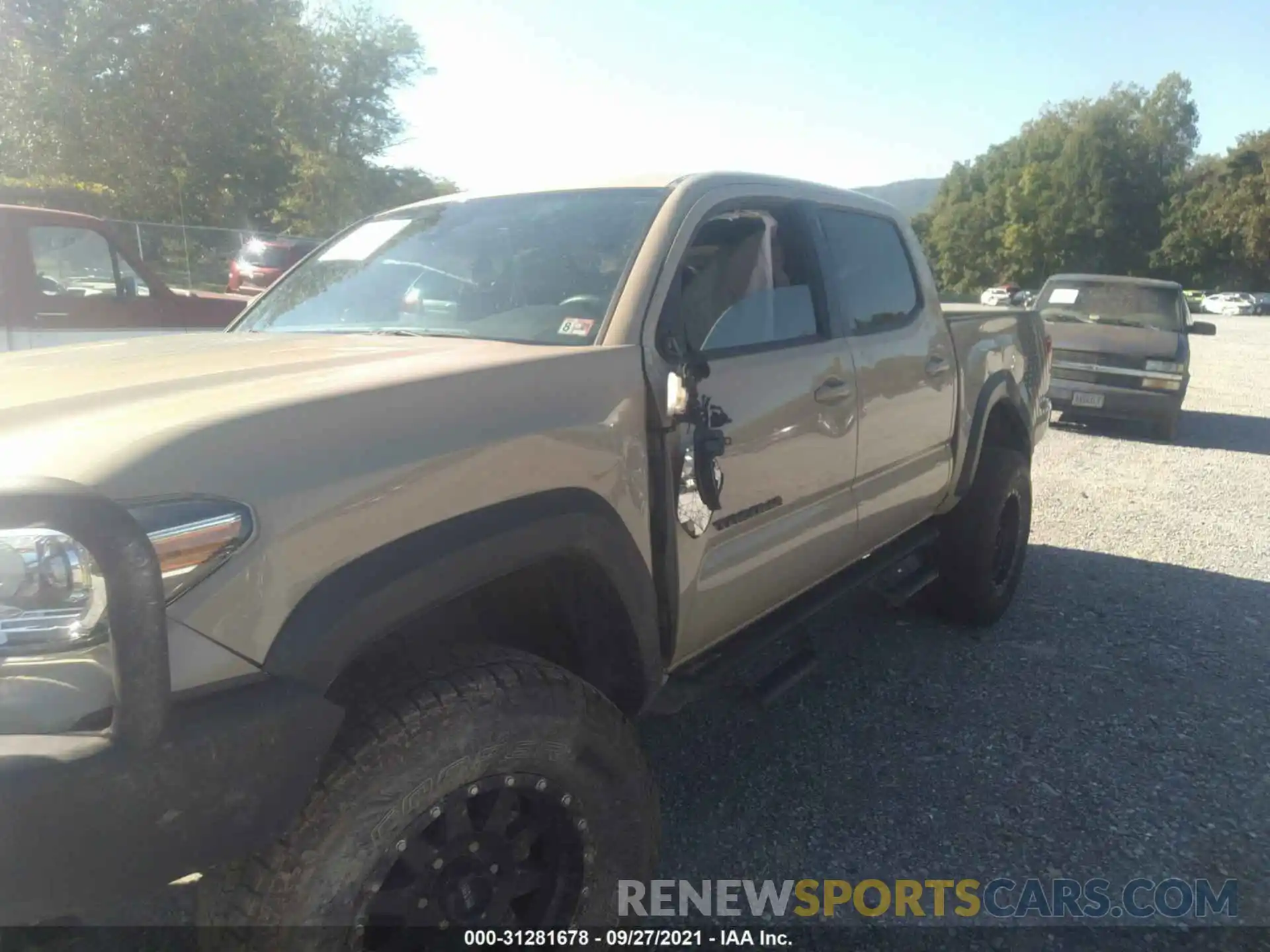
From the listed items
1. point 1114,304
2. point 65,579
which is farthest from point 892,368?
point 1114,304

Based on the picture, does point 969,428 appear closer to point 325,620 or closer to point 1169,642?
point 1169,642

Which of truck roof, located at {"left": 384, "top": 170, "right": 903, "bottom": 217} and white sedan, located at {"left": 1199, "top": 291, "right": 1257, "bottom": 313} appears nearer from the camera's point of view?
truck roof, located at {"left": 384, "top": 170, "right": 903, "bottom": 217}

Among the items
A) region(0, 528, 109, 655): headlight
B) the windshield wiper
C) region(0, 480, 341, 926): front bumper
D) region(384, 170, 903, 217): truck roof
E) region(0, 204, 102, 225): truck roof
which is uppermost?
region(0, 204, 102, 225): truck roof

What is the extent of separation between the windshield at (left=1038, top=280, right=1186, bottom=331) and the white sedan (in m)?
46.9

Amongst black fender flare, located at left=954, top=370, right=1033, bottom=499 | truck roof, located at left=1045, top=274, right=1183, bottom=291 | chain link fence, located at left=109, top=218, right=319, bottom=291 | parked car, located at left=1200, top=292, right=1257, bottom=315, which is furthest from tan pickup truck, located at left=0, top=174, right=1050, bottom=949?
parked car, located at left=1200, top=292, right=1257, bottom=315

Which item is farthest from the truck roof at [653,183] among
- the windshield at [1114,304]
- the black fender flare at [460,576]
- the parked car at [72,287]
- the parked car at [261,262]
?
the parked car at [261,262]

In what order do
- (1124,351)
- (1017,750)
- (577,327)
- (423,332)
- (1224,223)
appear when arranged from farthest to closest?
1. (1224,223)
2. (1124,351)
3. (1017,750)
4. (423,332)
5. (577,327)

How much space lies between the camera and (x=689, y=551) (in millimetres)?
2398

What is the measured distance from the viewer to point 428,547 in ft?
5.57

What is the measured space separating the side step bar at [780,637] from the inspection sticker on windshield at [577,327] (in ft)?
2.98

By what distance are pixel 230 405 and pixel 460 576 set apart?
500mm

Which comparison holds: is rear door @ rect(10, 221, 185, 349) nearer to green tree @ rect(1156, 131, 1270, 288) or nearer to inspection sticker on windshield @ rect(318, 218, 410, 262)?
inspection sticker on windshield @ rect(318, 218, 410, 262)

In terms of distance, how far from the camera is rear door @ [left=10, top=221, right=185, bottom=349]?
234 inches

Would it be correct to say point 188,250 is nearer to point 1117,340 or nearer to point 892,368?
point 1117,340
